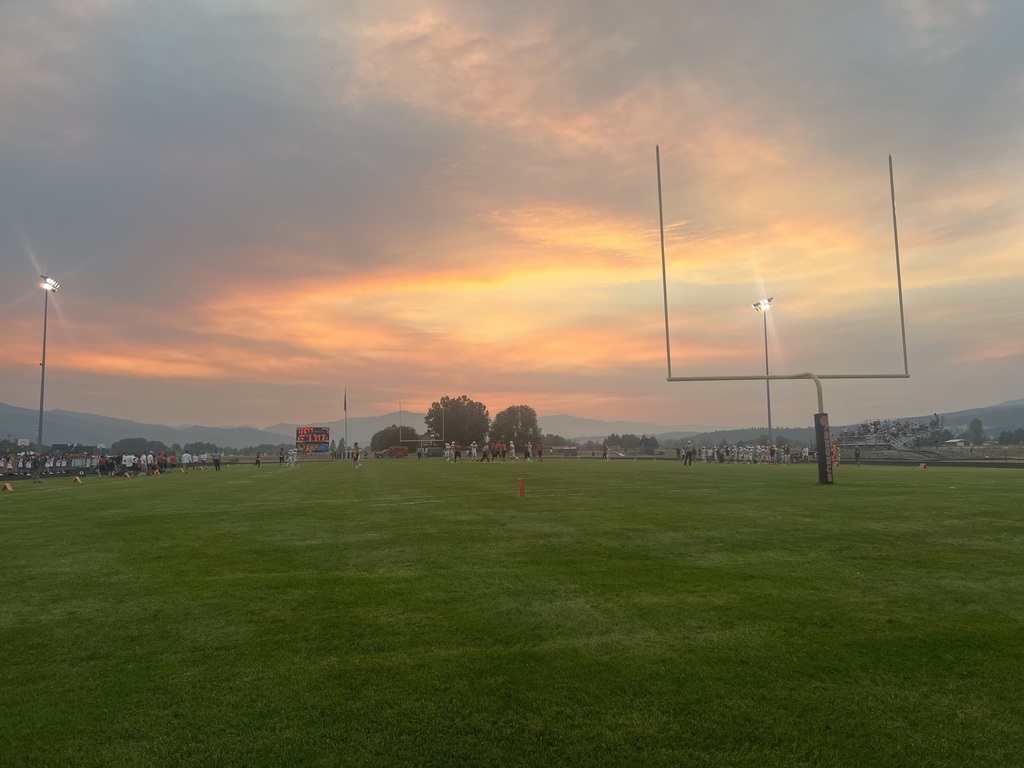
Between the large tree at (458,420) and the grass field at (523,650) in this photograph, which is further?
the large tree at (458,420)

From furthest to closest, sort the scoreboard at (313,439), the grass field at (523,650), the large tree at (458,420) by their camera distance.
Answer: the large tree at (458,420) < the scoreboard at (313,439) < the grass field at (523,650)

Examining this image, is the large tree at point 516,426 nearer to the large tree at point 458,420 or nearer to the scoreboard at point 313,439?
the large tree at point 458,420

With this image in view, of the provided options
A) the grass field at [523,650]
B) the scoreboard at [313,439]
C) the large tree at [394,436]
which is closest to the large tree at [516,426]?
the large tree at [394,436]

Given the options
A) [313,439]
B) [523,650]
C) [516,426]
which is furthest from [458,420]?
[523,650]

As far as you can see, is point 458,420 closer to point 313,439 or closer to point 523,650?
point 313,439

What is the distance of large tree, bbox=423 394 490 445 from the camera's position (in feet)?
469

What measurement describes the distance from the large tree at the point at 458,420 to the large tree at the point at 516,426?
315 centimetres

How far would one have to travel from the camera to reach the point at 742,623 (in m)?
5.37

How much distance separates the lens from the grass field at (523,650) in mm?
3600

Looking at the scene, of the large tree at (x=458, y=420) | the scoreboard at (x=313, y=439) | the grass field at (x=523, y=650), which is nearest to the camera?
the grass field at (x=523, y=650)

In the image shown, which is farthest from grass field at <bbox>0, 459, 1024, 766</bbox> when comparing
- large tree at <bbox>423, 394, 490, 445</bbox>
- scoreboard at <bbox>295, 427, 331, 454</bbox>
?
large tree at <bbox>423, 394, 490, 445</bbox>

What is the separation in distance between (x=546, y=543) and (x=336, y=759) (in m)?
6.11

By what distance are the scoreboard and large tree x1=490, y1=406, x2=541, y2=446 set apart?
168 ft

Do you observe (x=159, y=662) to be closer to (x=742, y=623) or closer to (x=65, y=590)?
(x=65, y=590)
